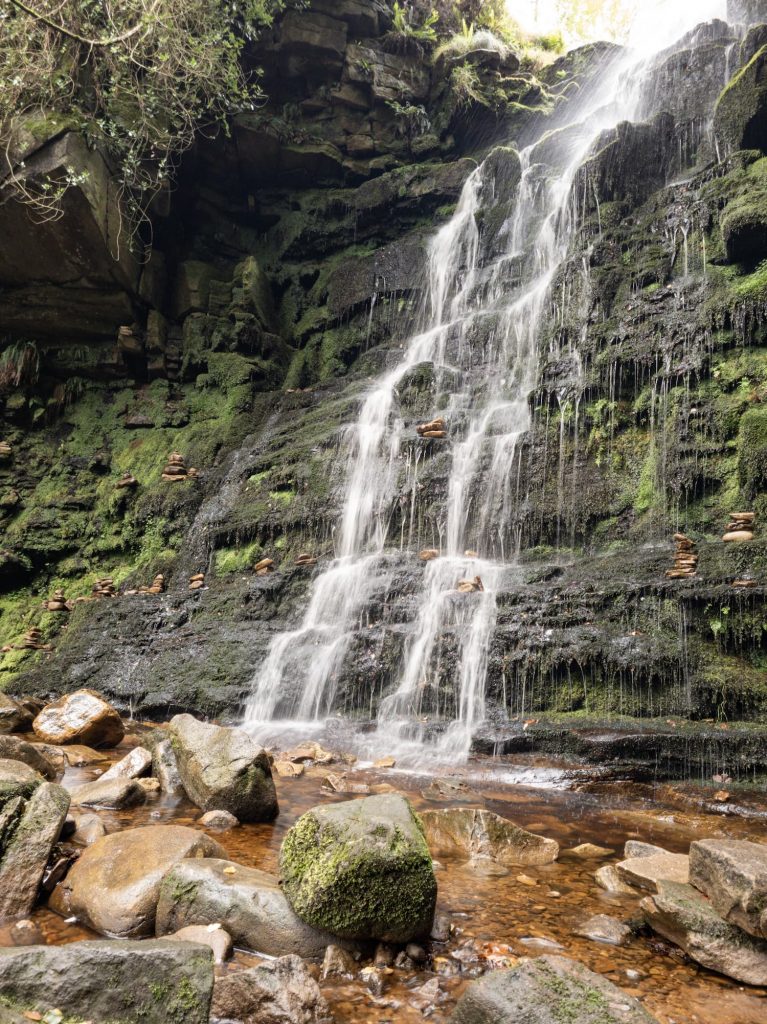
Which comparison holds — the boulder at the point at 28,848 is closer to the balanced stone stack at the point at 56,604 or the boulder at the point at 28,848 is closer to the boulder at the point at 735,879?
the boulder at the point at 735,879

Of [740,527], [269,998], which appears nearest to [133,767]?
[269,998]

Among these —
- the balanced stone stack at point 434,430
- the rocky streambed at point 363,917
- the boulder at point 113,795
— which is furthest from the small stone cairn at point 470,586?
the boulder at point 113,795

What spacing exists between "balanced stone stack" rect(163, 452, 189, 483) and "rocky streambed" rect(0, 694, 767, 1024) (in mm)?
11335

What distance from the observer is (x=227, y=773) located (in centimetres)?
447

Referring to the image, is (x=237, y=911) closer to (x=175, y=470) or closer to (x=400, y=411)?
(x=400, y=411)

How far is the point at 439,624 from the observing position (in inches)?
326

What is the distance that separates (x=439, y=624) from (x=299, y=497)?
5109 mm

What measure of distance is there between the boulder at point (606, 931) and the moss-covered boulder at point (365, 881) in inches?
28.8

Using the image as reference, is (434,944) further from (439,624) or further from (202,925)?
(439,624)

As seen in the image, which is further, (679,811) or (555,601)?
(555,601)

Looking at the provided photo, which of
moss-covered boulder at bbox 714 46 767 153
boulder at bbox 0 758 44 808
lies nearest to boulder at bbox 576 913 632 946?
boulder at bbox 0 758 44 808

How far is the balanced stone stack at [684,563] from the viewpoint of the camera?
7.37 m

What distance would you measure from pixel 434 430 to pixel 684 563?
571 centimetres

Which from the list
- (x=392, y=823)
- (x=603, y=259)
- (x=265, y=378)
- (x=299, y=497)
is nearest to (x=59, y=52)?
(x=265, y=378)
